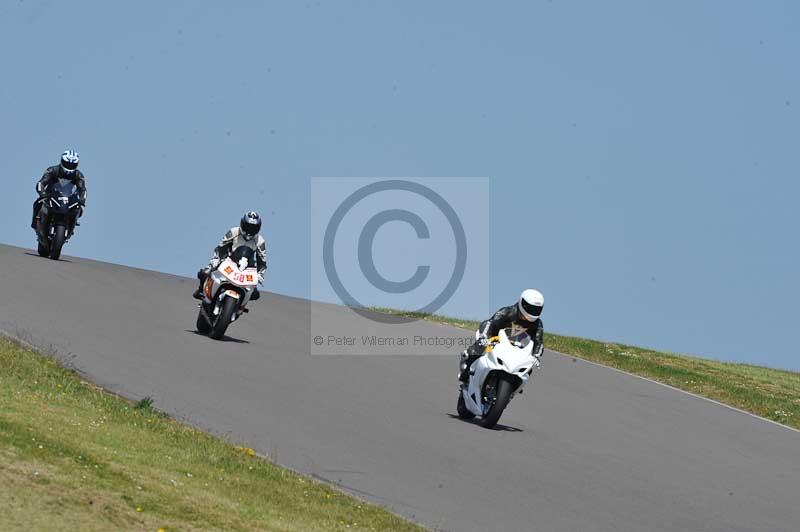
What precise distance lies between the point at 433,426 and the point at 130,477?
6.65 meters

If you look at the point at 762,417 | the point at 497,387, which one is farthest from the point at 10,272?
the point at 762,417

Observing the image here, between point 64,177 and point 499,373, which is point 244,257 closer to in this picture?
point 499,373

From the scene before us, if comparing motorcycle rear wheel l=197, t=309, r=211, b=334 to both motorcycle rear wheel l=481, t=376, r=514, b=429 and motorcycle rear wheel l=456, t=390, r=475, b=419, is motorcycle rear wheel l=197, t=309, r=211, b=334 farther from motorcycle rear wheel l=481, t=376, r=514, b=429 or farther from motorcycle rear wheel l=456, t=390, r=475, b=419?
motorcycle rear wheel l=481, t=376, r=514, b=429

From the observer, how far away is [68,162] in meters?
28.7

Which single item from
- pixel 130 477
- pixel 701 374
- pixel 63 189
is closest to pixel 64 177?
pixel 63 189

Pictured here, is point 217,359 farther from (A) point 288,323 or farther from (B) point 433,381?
(A) point 288,323

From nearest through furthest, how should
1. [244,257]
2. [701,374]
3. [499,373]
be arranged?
[499,373]
[244,257]
[701,374]

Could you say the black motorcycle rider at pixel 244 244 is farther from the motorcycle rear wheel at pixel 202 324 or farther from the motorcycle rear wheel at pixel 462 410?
the motorcycle rear wheel at pixel 462 410

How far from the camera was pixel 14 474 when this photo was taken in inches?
364

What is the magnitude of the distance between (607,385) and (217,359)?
7.47 metres

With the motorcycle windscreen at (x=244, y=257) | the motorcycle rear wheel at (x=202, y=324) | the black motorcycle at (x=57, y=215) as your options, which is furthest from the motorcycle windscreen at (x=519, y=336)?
the black motorcycle at (x=57, y=215)

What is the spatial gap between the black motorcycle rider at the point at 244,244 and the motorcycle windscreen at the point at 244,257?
0.26ft

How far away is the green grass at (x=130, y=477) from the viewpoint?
8.91m

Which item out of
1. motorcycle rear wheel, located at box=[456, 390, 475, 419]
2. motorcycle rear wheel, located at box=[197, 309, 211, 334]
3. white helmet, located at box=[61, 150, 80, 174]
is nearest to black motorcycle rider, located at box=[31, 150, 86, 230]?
white helmet, located at box=[61, 150, 80, 174]
